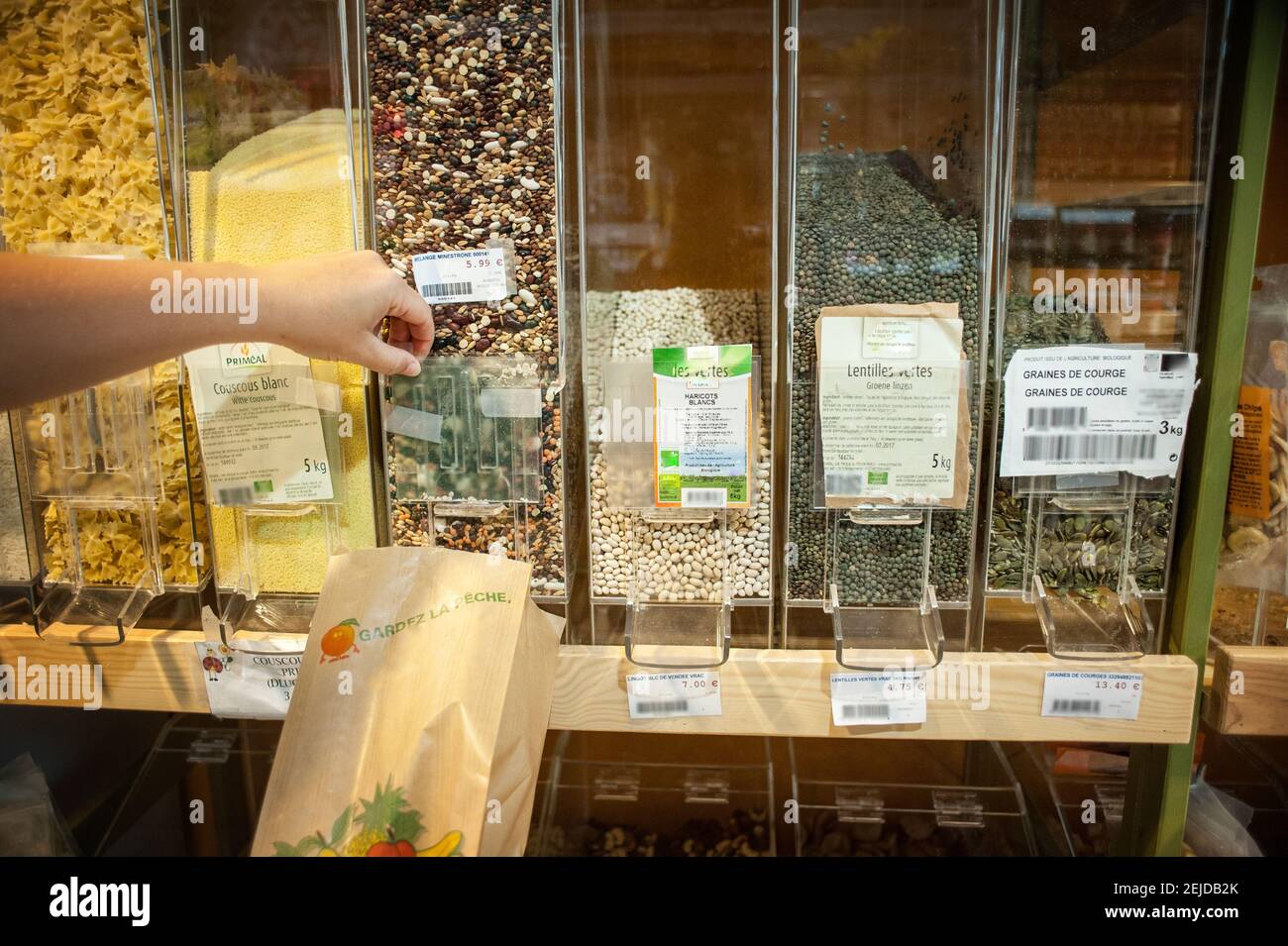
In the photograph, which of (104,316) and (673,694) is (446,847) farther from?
(104,316)

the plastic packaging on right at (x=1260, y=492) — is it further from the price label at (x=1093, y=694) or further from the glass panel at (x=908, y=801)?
the glass panel at (x=908, y=801)

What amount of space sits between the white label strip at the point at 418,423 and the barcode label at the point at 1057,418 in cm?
68

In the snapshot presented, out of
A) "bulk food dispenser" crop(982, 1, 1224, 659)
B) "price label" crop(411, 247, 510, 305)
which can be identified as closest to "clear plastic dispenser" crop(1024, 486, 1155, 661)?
"bulk food dispenser" crop(982, 1, 1224, 659)

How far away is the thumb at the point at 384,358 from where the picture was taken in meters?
0.86

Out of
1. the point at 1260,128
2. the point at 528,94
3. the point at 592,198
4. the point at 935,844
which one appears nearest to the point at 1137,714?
the point at 935,844

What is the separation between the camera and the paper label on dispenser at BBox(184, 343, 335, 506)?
3.01 feet

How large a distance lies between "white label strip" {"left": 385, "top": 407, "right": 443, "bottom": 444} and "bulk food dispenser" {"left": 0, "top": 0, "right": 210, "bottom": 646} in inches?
10.8

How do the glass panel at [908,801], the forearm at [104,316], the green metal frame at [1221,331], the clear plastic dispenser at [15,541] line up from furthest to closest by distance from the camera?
the glass panel at [908,801] → the clear plastic dispenser at [15,541] → the green metal frame at [1221,331] → the forearm at [104,316]

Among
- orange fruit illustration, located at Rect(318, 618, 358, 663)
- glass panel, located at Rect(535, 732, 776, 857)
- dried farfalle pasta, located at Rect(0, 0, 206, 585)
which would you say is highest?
dried farfalle pasta, located at Rect(0, 0, 206, 585)

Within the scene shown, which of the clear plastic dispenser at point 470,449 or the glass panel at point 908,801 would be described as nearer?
the clear plastic dispenser at point 470,449

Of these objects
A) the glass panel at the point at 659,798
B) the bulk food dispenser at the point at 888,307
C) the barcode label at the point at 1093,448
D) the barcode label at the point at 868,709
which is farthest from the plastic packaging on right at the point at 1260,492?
the glass panel at the point at 659,798

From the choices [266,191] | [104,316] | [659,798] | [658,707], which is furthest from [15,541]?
[659,798]

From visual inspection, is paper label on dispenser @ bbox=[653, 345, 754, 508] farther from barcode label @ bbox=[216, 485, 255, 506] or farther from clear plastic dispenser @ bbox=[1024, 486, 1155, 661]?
barcode label @ bbox=[216, 485, 255, 506]

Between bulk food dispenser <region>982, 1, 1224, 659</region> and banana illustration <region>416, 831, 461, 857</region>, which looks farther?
bulk food dispenser <region>982, 1, 1224, 659</region>
